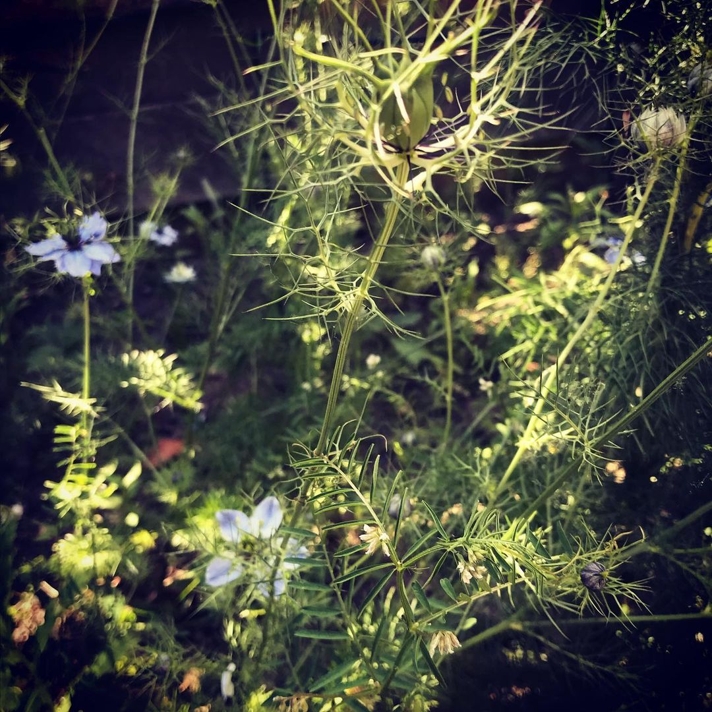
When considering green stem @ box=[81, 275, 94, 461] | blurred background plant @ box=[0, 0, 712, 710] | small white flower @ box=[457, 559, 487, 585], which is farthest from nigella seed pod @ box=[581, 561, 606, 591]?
green stem @ box=[81, 275, 94, 461]

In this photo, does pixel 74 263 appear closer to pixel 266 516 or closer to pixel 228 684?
pixel 266 516

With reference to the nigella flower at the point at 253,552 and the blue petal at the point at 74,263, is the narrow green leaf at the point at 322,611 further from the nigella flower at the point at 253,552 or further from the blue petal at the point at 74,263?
the blue petal at the point at 74,263

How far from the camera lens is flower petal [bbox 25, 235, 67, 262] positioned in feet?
2.60

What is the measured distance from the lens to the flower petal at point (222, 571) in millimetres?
775

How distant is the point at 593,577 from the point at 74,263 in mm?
752

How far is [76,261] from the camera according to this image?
79 centimetres

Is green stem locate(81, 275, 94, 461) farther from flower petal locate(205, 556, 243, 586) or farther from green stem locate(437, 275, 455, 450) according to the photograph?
green stem locate(437, 275, 455, 450)

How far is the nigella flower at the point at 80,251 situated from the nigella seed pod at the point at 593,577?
28.0 inches

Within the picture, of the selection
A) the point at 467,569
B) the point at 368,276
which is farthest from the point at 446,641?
the point at 368,276

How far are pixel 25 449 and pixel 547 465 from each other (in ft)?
3.38

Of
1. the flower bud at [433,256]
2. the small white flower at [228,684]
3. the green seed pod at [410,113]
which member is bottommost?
the small white flower at [228,684]

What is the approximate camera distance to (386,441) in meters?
0.72

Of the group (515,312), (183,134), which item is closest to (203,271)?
(183,134)

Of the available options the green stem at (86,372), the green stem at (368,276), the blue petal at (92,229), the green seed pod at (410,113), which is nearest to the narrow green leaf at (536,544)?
the green stem at (368,276)
